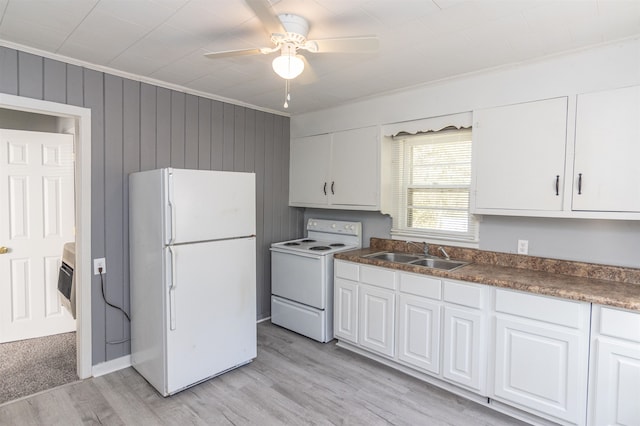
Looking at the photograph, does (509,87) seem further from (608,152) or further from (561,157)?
(608,152)

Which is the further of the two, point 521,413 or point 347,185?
point 347,185

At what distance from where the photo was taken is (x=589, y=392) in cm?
201

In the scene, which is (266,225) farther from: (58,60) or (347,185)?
(58,60)

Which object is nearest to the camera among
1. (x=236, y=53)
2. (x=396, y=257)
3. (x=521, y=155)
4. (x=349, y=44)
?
(x=349, y=44)

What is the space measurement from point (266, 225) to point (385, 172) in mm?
1427

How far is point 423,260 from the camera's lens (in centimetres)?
311

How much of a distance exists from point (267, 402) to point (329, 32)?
7.86ft

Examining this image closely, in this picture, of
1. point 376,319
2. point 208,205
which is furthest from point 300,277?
point 208,205

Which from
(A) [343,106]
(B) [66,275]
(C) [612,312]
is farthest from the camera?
(A) [343,106]

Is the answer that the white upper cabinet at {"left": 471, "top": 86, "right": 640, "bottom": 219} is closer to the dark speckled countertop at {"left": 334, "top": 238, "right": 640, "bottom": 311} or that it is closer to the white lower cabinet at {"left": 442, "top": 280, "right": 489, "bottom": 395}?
the dark speckled countertop at {"left": 334, "top": 238, "right": 640, "bottom": 311}

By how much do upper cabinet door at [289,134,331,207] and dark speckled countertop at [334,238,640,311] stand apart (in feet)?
3.35

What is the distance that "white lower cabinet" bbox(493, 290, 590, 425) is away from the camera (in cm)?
204

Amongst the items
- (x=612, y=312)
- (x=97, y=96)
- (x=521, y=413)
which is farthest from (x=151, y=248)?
(x=612, y=312)

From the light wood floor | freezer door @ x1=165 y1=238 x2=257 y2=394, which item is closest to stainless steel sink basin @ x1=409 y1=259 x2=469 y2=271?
the light wood floor
